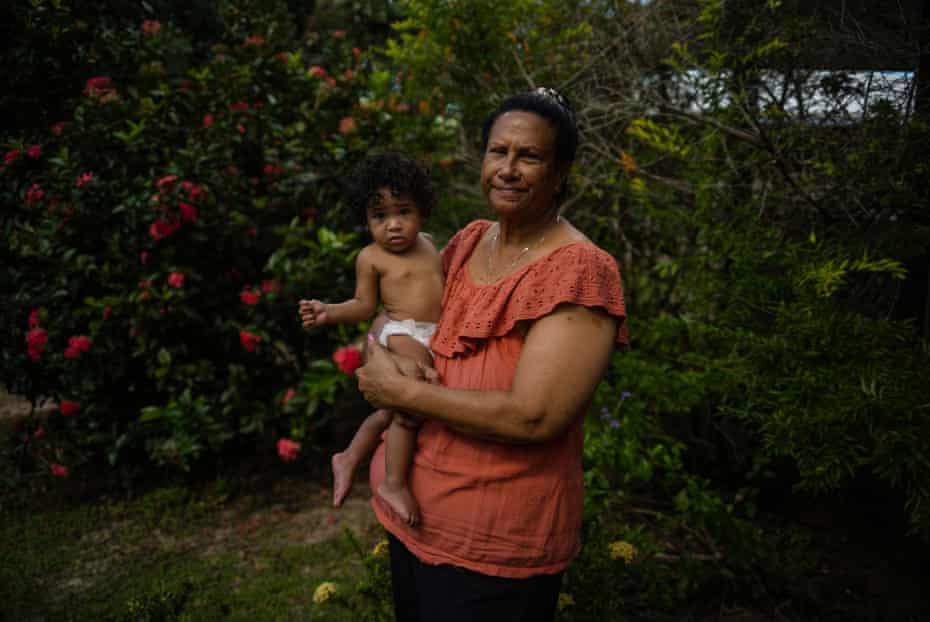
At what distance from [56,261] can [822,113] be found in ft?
13.7

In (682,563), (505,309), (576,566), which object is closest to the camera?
(505,309)

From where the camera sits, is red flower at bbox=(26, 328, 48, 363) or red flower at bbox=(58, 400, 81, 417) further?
red flower at bbox=(58, 400, 81, 417)

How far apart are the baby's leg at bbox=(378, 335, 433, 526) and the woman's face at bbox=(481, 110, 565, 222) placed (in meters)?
0.60

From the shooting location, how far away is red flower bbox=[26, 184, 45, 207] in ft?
12.7

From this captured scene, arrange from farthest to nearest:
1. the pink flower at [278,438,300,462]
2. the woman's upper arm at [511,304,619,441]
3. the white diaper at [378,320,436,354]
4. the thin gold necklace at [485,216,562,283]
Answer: the pink flower at [278,438,300,462] < the white diaper at [378,320,436,354] < the thin gold necklace at [485,216,562,283] < the woman's upper arm at [511,304,619,441]

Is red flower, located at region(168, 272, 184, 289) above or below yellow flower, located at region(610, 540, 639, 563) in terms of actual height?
above

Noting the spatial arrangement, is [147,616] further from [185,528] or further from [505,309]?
[505,309]

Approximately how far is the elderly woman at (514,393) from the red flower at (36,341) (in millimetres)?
3093

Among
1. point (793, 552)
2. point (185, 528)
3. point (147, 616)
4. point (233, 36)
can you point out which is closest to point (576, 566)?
point (793, 552)

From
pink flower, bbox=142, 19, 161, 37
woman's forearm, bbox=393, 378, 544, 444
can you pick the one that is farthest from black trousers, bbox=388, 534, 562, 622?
pink flower, bbox=142, 19, 161, 37

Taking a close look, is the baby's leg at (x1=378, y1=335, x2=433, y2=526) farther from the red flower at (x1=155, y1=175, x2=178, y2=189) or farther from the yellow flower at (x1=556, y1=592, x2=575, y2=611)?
the red flower at (x1=155, y1=175, x2=178, y2=189)

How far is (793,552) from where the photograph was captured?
334 cm

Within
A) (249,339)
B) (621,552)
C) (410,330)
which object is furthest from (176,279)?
(621,552)

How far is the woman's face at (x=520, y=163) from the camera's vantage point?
1.48 meters
